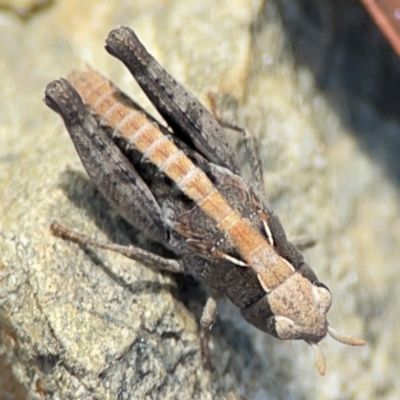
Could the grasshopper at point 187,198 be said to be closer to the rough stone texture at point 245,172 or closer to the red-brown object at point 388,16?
the rough stone texture at point 245,172

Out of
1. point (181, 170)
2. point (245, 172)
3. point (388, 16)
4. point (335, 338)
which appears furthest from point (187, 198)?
point (388, 16)

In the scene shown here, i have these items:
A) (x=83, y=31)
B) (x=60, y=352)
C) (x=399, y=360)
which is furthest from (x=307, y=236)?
(x=83, y=31)

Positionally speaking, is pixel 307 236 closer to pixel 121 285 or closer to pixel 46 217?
pixel 121 285

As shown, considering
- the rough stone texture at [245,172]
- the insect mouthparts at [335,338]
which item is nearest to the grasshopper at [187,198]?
the insect mouthparts at [335,338]

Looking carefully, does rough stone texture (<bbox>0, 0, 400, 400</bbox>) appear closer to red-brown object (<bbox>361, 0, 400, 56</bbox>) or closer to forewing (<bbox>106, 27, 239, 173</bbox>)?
forewing (<bbox>106, 27, 239, 173</bbox>)

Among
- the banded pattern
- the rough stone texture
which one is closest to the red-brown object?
the rough stone texture

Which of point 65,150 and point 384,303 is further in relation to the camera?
point 384,303
